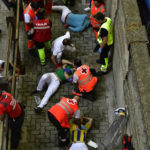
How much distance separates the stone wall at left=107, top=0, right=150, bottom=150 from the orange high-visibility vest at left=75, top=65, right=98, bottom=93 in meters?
0.68

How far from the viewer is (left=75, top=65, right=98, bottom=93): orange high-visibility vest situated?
7.37m

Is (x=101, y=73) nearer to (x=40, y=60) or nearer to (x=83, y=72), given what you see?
(x=83, y=72)

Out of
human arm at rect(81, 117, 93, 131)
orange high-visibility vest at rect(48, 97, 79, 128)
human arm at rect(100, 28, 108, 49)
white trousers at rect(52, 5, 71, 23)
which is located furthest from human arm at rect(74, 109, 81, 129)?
white trousers at rect(52, 5, 71, 23)

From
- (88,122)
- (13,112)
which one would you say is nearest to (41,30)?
(13,112)

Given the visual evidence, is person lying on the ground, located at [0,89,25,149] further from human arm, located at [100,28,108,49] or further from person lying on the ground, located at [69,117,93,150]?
human arm, located at [100,28,108,49]

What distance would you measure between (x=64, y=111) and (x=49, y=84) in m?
1.50

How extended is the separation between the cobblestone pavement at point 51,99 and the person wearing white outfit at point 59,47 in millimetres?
309

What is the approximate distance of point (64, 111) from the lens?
646 cm

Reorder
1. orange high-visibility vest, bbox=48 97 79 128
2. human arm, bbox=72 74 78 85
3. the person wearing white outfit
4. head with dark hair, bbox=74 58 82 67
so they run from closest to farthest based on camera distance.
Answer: orange high-visibility vest, bbox=48 97 79 128, human arm, bbox=72 74 78 85, head with dark hair, bbox=74 58 82 67, the person wearing white outfit

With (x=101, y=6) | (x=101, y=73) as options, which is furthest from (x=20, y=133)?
(x=101, y=6)

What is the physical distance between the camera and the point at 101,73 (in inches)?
323

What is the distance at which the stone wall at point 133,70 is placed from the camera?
4.90 m

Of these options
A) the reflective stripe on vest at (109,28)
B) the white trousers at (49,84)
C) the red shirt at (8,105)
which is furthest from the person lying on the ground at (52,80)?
the red shirt at (8,105)

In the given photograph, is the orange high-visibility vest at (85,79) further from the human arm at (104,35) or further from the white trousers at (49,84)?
the human arm at (104,35)
